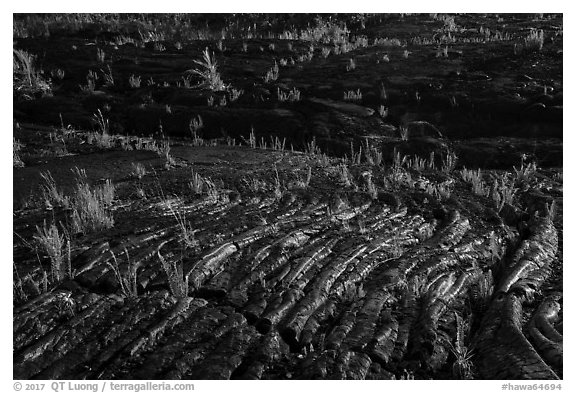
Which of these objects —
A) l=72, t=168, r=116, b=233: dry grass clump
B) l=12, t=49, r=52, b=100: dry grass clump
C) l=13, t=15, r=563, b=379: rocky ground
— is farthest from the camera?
l=12, t=49, r=52, b=100: dry grass clump

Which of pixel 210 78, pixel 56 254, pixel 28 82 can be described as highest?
pixel 28 82

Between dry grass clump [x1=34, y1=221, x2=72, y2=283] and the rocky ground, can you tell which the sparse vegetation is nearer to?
the rocky ground

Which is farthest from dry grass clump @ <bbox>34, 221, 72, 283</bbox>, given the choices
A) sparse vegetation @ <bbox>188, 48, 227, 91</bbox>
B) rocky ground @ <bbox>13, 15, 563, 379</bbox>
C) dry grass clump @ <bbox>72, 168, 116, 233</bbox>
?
sparse vegetation @ <bbox>188, 48, 227, 91</bbox>

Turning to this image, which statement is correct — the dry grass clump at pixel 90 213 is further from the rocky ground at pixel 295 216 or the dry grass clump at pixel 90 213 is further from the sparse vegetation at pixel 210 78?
the sparse vegetation at pixel 210 78

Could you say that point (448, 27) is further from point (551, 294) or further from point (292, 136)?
point (551, 294)

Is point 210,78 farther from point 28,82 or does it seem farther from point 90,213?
point 90,213

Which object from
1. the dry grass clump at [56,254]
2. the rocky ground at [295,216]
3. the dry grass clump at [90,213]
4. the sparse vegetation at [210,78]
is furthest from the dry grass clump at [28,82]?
the dry grass clump at [56,254]

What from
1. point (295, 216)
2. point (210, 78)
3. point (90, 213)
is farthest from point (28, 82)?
point (295, 216)

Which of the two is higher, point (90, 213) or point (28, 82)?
point (28, 82)

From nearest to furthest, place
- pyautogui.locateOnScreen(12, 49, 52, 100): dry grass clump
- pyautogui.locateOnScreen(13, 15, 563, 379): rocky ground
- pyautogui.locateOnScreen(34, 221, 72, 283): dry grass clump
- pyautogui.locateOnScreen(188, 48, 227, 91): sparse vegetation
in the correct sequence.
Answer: pyautogui.locateOnScreen(13, 15, 563, 379): rocky ground < pyautogui.locateOnScreen(34, 221, 72, 283): dry grass clump < pyautogui.locateOnScreen(12, 49, 52, 100): dry grass clump < pyautogui.locateOnScreen(188, 48, 227, 91): sparse vegetation

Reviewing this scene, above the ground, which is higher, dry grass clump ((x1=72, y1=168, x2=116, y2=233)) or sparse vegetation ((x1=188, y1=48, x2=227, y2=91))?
sparse vegetation ((x1=188, y1=48, x2=227, y2=91))
